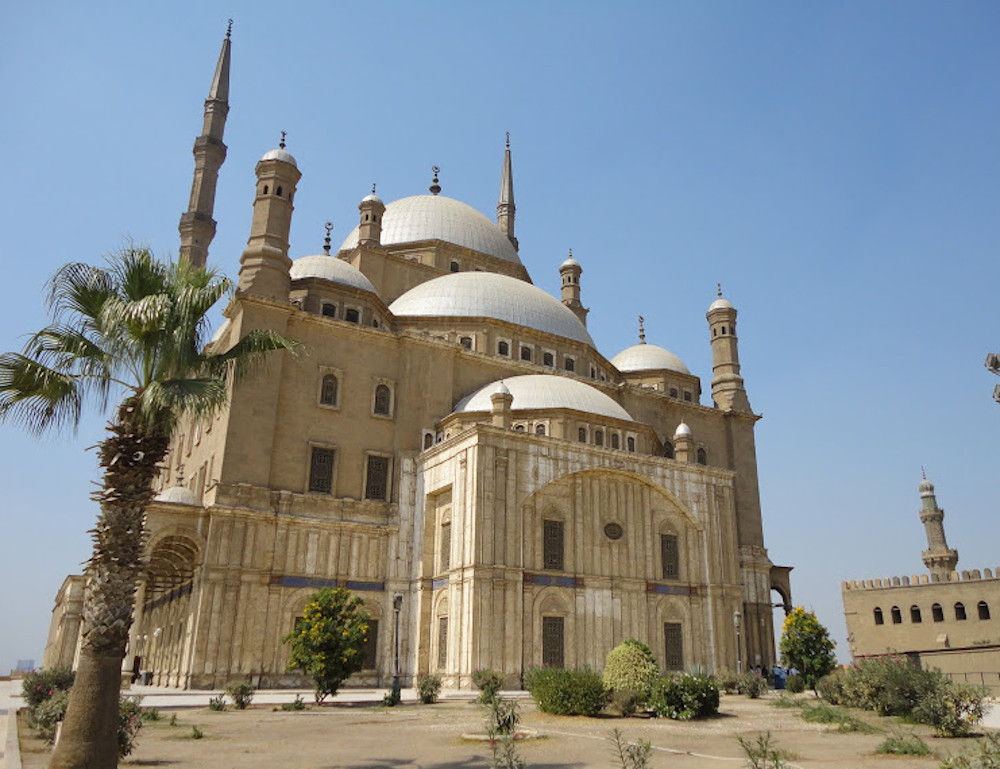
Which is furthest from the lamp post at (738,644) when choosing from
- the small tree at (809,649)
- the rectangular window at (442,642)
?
the rectangular window at (442,642)

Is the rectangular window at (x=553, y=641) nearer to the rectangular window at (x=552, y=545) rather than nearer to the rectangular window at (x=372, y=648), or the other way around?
the rectangular window at (x=552, y=545)

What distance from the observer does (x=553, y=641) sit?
84.8 ft

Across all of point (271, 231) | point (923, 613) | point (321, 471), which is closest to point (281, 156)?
point (271, 231)

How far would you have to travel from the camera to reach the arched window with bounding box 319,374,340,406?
1123 inches

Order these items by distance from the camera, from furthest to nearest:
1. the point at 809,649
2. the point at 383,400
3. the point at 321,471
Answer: the point at 383,400 < the point at 321,471 < the point at 809,649

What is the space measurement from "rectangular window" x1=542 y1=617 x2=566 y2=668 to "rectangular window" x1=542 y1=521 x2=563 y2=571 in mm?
1721

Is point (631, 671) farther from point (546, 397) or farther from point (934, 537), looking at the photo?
point (934, 537)

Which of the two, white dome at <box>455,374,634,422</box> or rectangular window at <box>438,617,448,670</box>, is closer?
A: rectangular window at <box>438,617,448,670</box>

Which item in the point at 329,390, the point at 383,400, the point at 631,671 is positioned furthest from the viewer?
the point at 383,400

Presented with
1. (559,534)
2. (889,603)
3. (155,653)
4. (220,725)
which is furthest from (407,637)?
(889,603)

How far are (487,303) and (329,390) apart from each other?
360 inches

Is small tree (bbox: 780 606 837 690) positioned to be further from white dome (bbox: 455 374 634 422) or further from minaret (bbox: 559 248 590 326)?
minaret (bbox: 559 248 590 326)

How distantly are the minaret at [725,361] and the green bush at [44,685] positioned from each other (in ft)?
100

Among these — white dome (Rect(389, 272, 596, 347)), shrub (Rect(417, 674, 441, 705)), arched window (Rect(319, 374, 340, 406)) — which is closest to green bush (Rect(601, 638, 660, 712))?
shrub (Rect(417, 674, 441, 705))
